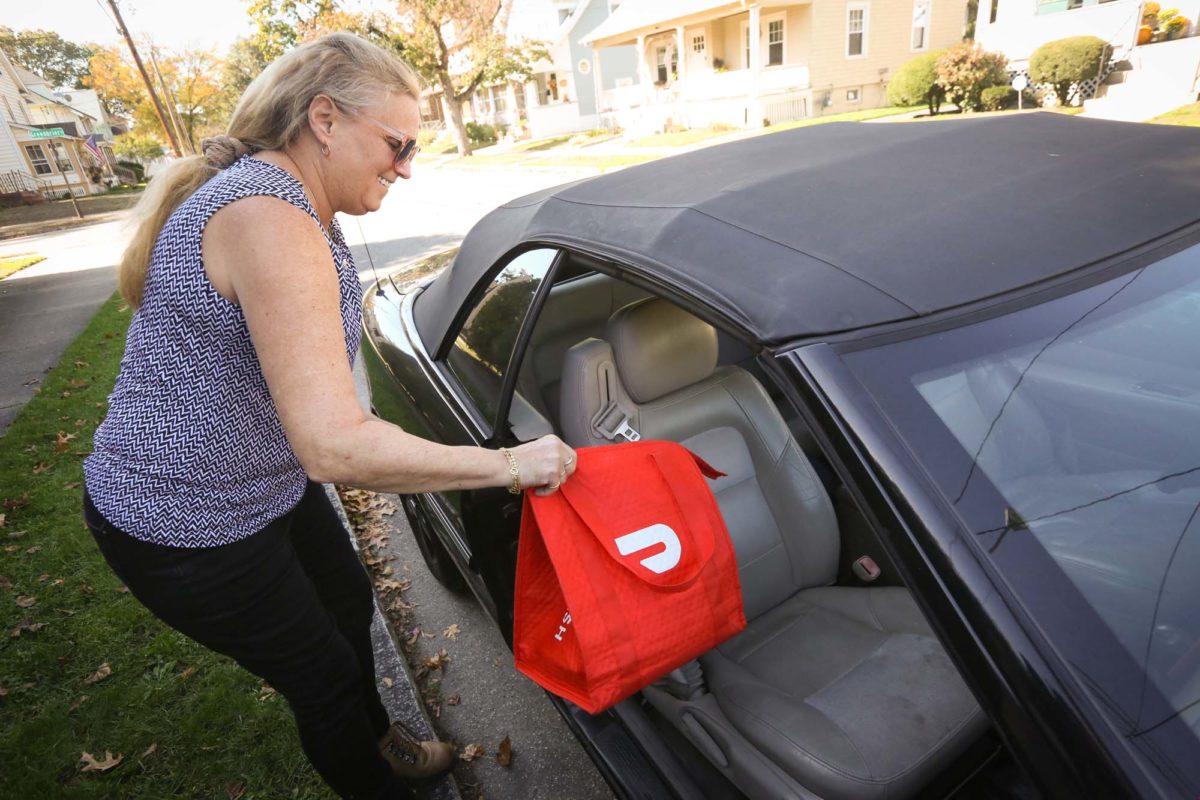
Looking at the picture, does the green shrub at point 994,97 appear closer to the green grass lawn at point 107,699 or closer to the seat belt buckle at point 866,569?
the seat belt buckle at point 866,569

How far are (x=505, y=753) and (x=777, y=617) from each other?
3.38ft

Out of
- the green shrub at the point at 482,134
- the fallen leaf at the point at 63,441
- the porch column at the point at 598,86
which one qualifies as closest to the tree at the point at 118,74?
the green shrub at the point at 482,134

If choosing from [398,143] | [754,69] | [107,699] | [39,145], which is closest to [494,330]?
[398,143]

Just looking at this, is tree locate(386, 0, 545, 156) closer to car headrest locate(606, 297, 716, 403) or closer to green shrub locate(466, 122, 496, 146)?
green shrub locate(466, 122, 496, 146)

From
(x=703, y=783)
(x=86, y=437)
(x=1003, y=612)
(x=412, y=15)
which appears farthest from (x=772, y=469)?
(x=412, y=15)

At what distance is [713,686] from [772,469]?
663mm

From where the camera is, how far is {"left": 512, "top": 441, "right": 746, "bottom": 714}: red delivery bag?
1.39m

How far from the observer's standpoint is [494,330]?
216 centimetres

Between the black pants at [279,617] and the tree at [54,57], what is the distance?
90131 mm

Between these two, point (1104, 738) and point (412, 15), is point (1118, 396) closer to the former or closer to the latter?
point (1104, 738)

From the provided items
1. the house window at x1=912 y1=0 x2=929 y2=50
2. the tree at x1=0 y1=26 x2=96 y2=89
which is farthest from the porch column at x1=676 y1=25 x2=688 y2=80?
the tree at x1=0 y1=26 x2=96 y2=89

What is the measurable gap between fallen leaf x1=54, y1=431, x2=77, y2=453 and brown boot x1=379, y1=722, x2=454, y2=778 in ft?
13.5

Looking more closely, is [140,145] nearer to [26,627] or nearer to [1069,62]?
[1069,62]

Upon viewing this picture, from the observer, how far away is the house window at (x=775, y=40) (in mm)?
19922
